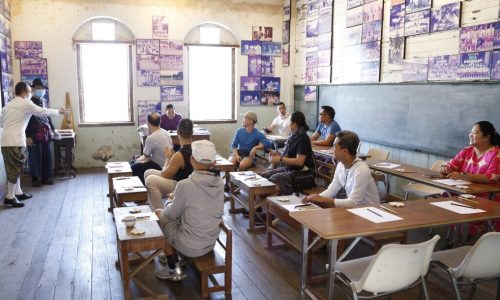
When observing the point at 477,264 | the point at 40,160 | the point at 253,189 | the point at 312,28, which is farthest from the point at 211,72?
the point at 477,264

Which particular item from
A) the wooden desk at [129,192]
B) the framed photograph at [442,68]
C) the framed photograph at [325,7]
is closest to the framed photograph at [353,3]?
the framed photograph at [325,7]

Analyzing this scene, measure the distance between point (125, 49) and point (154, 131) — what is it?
11.7 ft

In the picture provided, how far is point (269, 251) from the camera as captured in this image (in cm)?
412

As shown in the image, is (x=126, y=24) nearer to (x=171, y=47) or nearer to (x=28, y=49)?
(x=171, y=47)

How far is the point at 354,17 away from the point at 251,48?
261 cm

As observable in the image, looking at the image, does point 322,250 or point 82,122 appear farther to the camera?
point 82,122

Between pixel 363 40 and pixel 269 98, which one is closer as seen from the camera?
pixel 363 40

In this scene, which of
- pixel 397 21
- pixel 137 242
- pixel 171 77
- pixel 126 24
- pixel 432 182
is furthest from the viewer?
pixel 171 77

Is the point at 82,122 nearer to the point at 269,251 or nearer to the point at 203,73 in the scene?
the point at 203,73

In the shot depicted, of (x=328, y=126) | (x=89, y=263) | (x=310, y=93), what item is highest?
(x=310, y=93)

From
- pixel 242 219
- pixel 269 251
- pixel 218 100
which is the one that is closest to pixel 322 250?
pixel 269 251

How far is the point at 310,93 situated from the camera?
845cm

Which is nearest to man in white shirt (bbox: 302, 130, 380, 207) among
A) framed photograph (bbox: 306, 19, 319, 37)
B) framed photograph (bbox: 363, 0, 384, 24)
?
framed photograph (bbox: 363, 0, 384, 24)

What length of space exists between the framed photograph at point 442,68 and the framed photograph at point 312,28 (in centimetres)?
316
